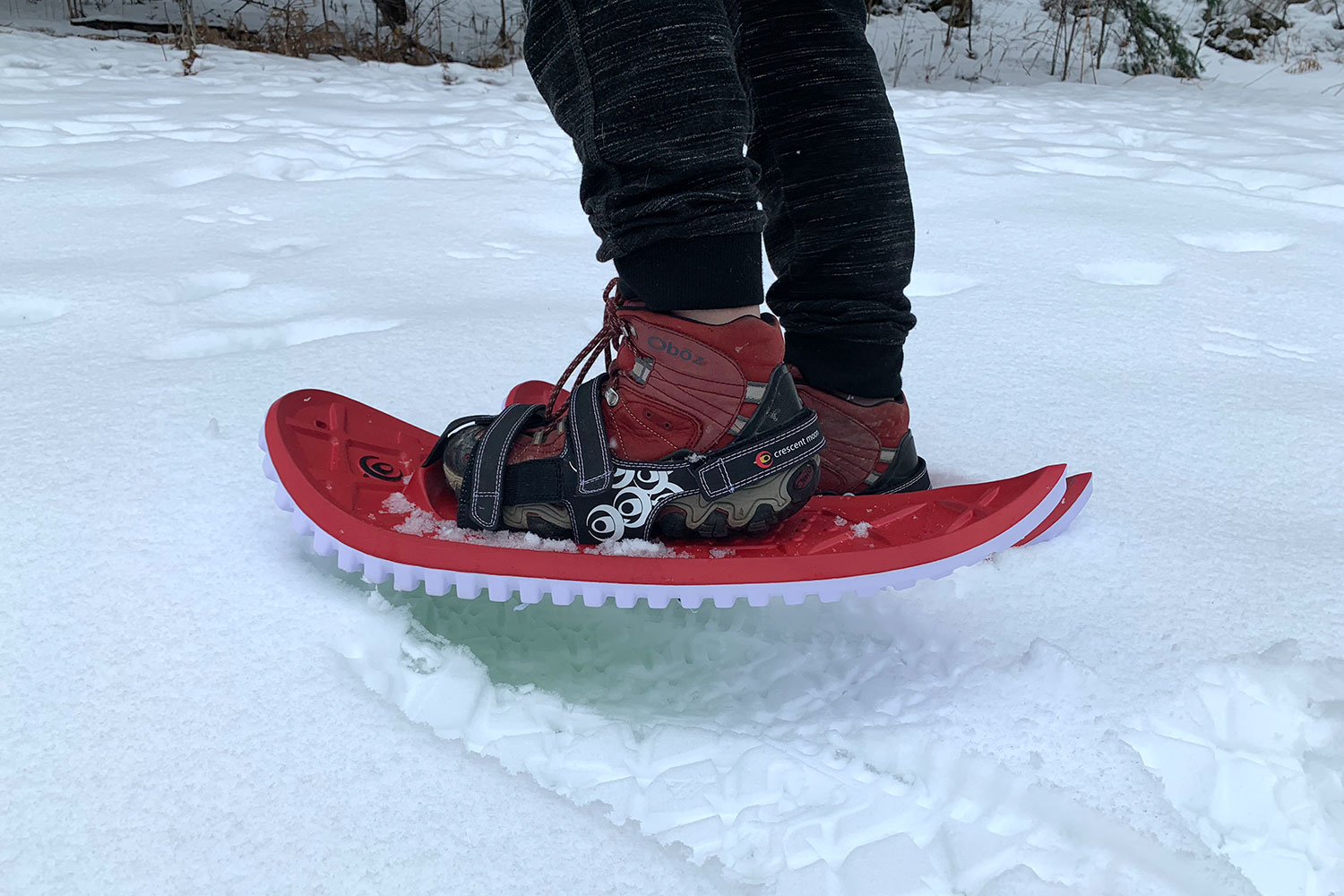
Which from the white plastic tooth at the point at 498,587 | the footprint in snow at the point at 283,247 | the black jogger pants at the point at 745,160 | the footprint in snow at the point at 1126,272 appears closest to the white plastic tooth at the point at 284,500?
the white plastic tooth at the point at 498,587

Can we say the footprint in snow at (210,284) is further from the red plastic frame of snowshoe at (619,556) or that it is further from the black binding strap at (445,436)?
the black binding strap at (445,436)

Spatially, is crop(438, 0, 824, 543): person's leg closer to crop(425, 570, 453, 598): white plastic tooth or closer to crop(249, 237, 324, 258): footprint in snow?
crop(425, 570, 453, 598): white plastic tooth

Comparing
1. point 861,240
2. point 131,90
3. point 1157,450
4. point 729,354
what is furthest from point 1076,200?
point 131,90

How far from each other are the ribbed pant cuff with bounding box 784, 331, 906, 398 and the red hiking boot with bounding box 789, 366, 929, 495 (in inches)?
0.4

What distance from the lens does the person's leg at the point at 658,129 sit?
2.48 ft

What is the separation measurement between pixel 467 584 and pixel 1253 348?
139cm

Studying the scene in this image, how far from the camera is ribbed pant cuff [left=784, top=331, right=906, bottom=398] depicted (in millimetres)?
1036

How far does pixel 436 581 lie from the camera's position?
0.86 m

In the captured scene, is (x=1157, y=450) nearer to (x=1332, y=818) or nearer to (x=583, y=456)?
(x=1332, y=818)

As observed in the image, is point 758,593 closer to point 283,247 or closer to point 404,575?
point 404,575

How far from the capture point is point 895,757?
778 mm

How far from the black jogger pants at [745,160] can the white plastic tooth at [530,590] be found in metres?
0.28

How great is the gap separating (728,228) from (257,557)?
0.57 metres

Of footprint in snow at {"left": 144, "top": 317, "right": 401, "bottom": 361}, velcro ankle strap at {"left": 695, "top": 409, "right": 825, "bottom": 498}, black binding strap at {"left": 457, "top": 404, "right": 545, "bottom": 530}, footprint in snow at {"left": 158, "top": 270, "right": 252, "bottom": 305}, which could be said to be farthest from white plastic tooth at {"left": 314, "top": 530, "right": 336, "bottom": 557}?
footprint in snow at {"left": 158, "top": 270, "right": 252, "bottom": 305}
